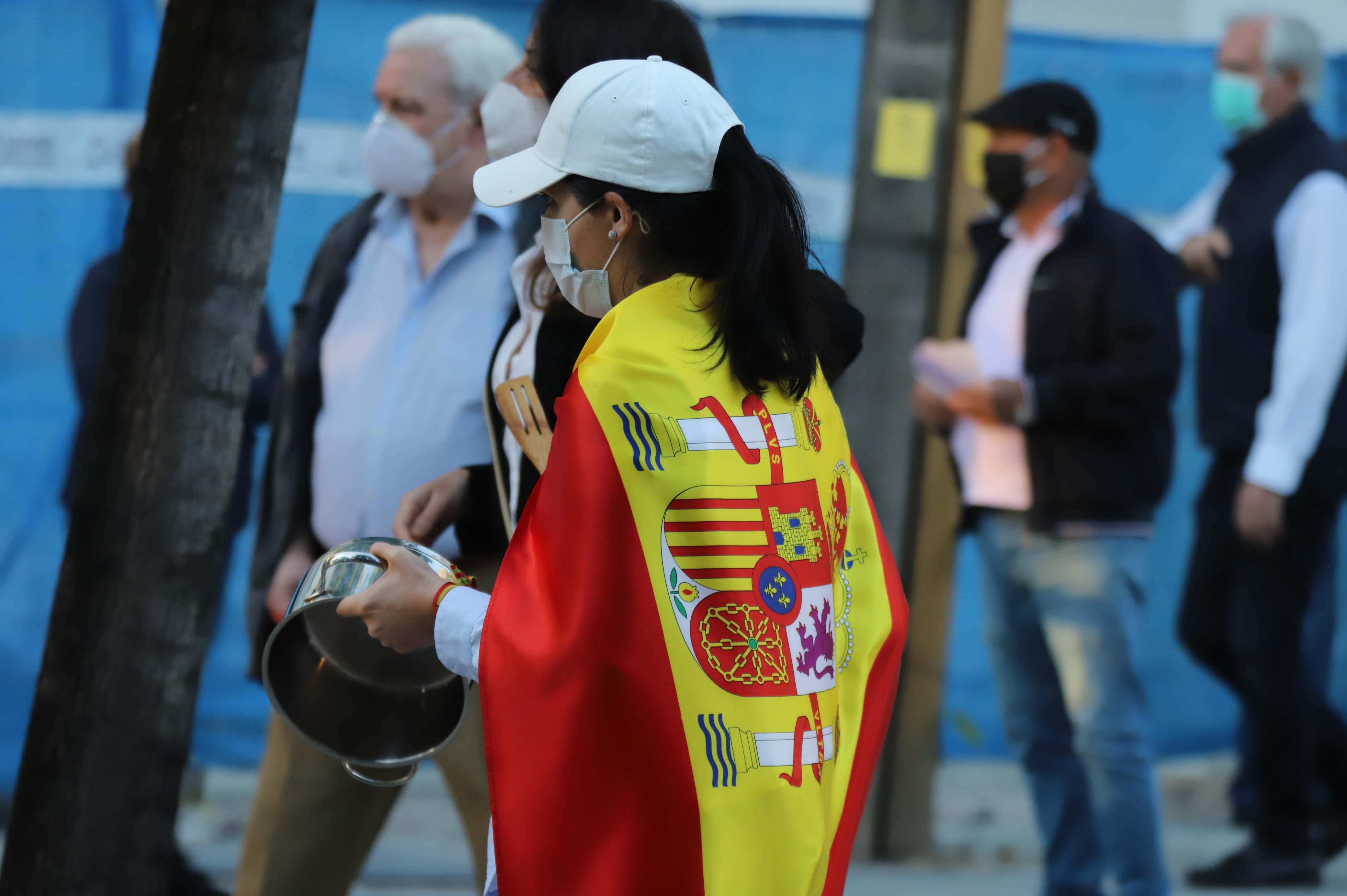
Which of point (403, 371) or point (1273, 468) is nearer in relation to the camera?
point (403, 371)

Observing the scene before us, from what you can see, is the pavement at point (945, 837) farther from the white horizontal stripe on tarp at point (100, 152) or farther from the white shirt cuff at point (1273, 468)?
the white horizontal stripe on tarp at point (100, 152)

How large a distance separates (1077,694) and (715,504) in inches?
89.8

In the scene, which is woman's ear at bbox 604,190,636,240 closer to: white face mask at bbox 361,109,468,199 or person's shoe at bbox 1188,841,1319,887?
white face mask at bbox 361,109,468,199

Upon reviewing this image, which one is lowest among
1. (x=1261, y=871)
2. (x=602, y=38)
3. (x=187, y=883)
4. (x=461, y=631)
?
(x=1261, y=871)

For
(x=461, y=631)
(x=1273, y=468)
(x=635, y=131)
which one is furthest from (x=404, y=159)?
(x=1273, y=468)

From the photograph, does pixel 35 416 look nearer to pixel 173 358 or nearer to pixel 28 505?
pixel 28 505

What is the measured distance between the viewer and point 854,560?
2320 millimetres

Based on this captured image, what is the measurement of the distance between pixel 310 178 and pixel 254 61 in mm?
2418

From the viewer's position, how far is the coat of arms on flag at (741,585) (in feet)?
6.59

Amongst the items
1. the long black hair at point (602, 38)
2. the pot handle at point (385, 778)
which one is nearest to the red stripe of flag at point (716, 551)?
the pot handle at point (385, 778)

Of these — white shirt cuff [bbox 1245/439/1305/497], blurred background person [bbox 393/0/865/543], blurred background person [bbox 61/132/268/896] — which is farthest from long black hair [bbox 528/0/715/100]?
white shirt cuff [bbox 1245/439/1305/497]

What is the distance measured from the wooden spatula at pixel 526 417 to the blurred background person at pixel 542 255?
0.06 ft

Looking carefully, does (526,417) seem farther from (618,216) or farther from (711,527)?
(711,527)

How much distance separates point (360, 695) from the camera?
8.20 ft
